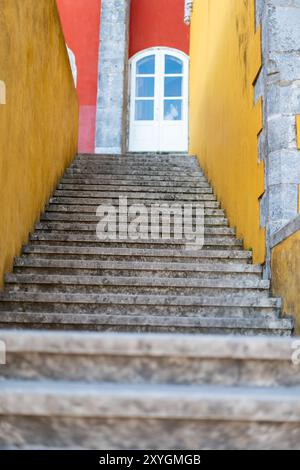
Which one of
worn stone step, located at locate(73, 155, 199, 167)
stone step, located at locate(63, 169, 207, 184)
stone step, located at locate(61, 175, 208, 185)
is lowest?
stone step, located at locate(61, 175, 208, 185)

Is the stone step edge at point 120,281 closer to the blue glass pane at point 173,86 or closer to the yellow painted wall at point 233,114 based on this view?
the yellow painted wall at point 233,114

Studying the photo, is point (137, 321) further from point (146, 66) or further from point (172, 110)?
point (146, 66)

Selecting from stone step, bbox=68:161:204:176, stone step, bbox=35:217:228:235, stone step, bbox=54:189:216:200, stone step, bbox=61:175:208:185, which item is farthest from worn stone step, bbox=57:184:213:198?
stone step, bbox=35:217:228:235

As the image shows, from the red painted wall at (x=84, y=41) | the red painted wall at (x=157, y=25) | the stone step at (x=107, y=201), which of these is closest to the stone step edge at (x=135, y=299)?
the stone step at (x=107, y=201)

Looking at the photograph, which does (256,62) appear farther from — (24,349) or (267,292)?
(24,349)

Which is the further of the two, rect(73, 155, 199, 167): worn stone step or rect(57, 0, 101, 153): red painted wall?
rect(57, 0, 101, 153): red painted wall

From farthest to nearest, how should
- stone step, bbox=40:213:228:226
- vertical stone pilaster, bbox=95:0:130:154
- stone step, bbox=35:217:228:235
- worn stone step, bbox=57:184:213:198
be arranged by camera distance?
vertical stone pilaster, bbox=95:0:130:154 → worn stone step, bbox=57:184:213:198 → stone step, bbox=40:213:228:226 → stone step, bbox=35:217:228:235

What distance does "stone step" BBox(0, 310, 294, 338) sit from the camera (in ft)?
9.26

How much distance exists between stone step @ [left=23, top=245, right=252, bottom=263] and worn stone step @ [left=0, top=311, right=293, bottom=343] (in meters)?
0.87

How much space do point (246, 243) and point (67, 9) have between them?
26.6ft

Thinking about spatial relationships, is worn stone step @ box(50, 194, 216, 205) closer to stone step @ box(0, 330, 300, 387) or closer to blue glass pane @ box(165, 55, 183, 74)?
stone step @ box(0, 330, 300, 387)

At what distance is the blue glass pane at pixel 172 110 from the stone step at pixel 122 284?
23.0 ft

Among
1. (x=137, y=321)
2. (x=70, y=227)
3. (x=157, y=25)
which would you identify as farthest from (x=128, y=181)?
(x=157, y=25)

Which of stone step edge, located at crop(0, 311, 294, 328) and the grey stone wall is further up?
the grey stone wall
